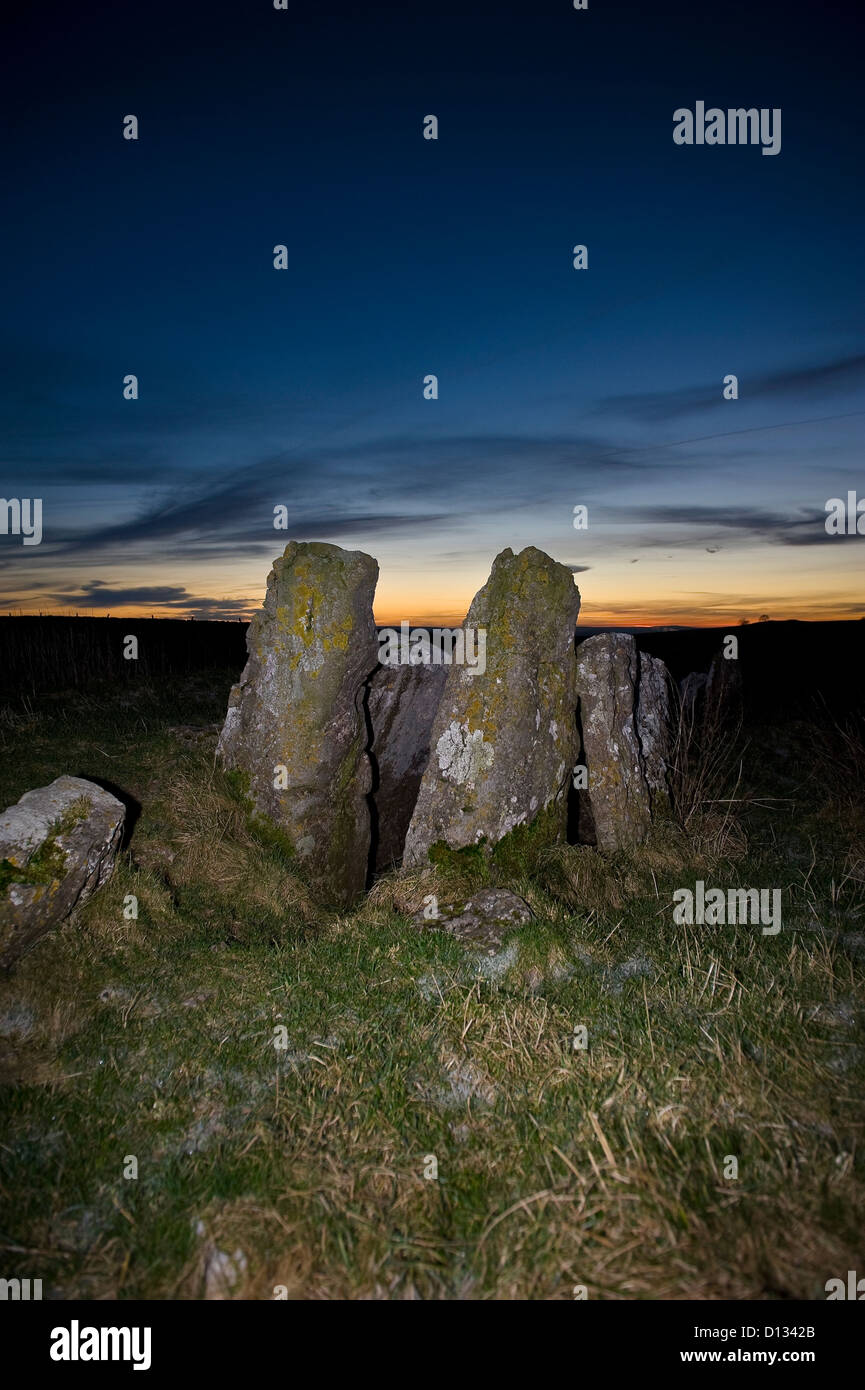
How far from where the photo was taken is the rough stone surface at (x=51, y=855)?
5.40 meters

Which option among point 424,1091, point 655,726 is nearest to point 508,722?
point 655,726

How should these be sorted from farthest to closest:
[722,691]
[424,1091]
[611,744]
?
[722,691] → [611,744] → [424,1091]

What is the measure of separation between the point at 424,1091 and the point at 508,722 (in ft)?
12.3

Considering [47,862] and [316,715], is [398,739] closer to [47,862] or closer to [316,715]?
[316,715]

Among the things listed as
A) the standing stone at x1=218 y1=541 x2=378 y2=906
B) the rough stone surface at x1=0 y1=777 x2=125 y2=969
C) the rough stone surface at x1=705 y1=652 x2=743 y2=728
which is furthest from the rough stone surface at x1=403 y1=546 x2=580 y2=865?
the rough stone surface at x1=705 y1=652 x2=743 y2=728

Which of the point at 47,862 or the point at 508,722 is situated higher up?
the point at 508,722

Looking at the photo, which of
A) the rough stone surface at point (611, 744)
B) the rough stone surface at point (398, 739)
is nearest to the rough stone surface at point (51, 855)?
the rough stone surface at point (398, 739)

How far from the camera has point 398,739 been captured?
830 cm

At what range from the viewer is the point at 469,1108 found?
12.8 feet

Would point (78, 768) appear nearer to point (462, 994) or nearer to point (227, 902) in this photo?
point (227, 902)

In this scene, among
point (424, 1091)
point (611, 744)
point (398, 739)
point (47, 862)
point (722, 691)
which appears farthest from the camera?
point (722, 691)

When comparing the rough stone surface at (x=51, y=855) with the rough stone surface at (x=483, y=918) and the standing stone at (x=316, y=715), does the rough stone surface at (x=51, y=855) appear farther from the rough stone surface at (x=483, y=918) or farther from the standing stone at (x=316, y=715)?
the rough stone surface at (x=483, y=918)

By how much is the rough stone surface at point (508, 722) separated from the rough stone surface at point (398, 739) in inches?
33.5

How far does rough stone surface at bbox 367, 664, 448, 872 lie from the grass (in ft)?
4.82
